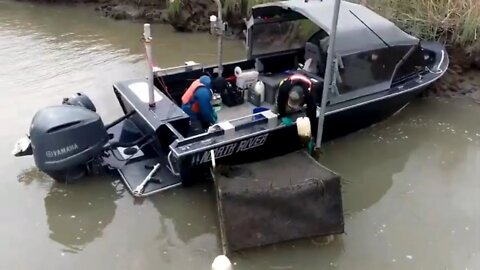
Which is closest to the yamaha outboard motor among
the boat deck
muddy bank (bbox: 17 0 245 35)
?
the boat deck

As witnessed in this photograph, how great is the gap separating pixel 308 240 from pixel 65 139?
2.67 m

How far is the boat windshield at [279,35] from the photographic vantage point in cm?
742

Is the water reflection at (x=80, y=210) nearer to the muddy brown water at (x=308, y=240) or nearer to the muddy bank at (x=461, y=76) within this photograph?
the muddy brown water at (x=308, y=240)

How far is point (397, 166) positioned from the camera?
6.64m

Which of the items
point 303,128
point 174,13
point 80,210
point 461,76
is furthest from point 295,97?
point 174,13

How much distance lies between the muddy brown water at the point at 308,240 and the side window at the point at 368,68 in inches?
31.8

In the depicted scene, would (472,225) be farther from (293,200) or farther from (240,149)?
(240,149)

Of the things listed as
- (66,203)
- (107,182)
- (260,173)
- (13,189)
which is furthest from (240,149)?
(13,189)

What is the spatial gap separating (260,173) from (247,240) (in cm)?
78

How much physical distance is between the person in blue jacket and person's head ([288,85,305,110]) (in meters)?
0.91

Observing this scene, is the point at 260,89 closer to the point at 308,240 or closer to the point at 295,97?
the point at 295,97

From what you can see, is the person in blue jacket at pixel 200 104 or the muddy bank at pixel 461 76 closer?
the person in blue jacket at pixel 200 104

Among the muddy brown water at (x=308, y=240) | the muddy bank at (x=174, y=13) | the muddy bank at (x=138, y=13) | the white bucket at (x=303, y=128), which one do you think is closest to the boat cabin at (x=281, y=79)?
the white bucket at (x=303, y=128)

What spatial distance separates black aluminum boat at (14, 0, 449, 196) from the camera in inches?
220
